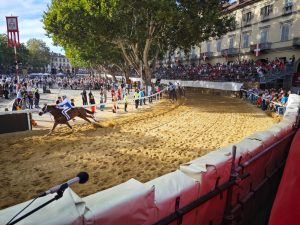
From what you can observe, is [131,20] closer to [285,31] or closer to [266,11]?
[285,31]

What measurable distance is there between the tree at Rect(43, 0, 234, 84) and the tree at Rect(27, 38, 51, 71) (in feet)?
295

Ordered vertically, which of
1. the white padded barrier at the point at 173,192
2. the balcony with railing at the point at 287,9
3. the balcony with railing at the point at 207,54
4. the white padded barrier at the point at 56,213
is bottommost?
the white padded barrier at the point at 173,192

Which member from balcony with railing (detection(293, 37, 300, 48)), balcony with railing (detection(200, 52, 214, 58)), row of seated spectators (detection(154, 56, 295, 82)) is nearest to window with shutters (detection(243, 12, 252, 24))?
row of seated spectators (detection(154, 56, 295, 82))

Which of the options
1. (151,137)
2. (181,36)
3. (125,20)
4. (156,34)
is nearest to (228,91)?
(181,36)

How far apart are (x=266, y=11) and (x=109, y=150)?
1409 inches

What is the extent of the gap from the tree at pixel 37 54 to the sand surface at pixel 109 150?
105m

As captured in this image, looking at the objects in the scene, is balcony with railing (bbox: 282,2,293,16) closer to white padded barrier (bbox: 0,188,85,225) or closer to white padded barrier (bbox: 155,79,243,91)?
white padded barrier (bbox: 155,79,243,91)

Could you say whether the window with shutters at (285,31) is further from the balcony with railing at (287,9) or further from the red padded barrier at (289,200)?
the red padded barrier at (289,200)

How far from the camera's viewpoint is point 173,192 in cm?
362

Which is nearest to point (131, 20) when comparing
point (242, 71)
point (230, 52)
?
point (242, 71)

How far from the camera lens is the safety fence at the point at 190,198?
2.82 metres

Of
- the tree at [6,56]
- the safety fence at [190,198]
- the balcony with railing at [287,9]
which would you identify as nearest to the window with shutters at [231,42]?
the balcony with railing at [287,9]

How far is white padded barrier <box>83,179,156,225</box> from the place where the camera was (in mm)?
2884

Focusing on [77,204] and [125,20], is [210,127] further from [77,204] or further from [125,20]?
[125,20]
